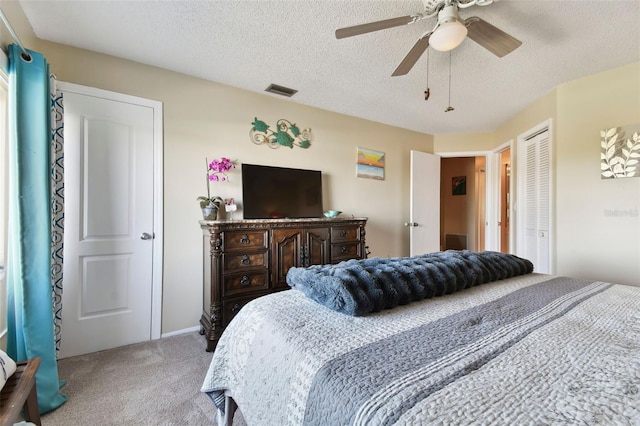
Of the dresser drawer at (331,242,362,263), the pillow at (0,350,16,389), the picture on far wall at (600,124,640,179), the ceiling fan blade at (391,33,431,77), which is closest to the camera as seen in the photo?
the pillow at (0,350,16,389)

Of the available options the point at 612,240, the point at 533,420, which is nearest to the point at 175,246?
the point at 533,420

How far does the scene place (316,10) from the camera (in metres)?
1.74

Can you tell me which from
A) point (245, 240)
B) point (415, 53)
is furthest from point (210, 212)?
point (415, 53)

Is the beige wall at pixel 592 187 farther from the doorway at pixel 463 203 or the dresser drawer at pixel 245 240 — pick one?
the dresser drawer at pixel 245 240

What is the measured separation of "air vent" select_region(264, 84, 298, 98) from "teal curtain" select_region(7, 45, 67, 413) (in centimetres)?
171

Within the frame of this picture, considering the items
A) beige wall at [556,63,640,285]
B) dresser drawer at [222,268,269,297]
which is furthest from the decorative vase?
beige wall at [556,63,640,285]

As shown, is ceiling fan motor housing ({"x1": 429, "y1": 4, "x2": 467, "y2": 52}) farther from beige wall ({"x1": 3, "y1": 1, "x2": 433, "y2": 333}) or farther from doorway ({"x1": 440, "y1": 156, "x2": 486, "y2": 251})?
doorway ({"x1": 440, "y1": 156, "x2": 486, "y2": 251})

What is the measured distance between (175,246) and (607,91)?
424 cm

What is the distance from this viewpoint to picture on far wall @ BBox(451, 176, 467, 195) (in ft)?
18.5

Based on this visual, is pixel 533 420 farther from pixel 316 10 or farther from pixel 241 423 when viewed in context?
pixel 316 10

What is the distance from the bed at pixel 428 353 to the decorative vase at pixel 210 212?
4.80ft

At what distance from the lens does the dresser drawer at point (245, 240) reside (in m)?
2.26

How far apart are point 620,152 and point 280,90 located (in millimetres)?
3228

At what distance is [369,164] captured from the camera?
12.2ft
